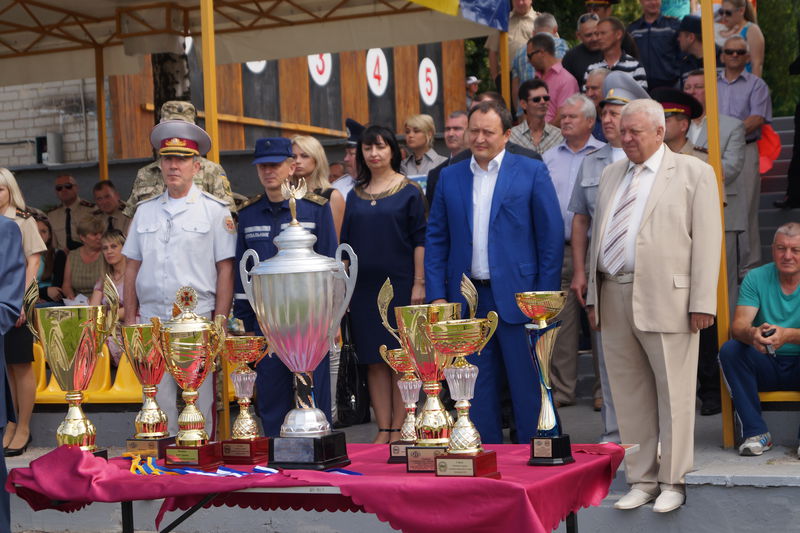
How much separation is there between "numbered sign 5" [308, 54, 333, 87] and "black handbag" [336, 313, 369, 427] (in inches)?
501

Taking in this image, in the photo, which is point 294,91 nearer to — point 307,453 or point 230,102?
point 230,102

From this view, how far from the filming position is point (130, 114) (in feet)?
51.6

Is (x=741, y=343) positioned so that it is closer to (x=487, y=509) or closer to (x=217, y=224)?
(x=217, y=224)

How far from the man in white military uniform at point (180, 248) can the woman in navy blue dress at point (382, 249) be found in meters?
0.80

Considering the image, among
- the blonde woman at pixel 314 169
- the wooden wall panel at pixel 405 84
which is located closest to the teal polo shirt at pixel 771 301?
the blonde woman at pixel 314 169

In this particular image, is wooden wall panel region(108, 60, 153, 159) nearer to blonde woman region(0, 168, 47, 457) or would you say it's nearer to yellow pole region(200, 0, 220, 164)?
blonde woman region(0, 168, 47, 457)

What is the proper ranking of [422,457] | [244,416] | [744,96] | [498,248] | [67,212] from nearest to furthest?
[422,457], [244,416], [498,248], [744,96], [67,212]

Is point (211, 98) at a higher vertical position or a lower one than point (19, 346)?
higher

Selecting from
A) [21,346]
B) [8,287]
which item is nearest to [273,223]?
[8,287]

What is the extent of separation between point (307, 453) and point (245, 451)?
266 millimetres

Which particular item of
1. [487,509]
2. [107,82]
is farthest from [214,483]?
[107,82]

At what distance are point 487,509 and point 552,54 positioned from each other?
657 cm

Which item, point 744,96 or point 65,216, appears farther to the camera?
point 65,216

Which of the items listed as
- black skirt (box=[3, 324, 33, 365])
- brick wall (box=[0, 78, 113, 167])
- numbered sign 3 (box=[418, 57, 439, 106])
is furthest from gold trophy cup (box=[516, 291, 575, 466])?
numbered sign 3 (box=[418, 57, 439, 106])
